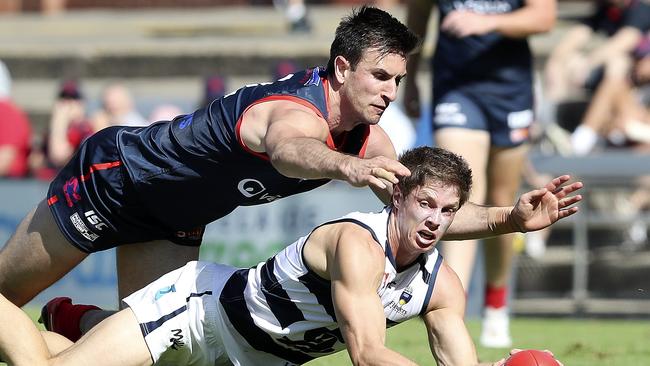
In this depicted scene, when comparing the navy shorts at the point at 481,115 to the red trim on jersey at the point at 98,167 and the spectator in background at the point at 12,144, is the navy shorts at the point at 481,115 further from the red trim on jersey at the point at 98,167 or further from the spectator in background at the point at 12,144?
the spectator in background at the point at 12,144

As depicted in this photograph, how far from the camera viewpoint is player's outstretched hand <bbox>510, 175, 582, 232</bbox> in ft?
16.5

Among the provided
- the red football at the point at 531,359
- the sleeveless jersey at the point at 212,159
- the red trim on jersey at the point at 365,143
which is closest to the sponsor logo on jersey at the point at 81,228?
the sleeveless jersey at the point at 212,159

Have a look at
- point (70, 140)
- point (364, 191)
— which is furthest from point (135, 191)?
point (70, 140)

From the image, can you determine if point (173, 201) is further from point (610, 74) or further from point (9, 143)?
point (610, 74)

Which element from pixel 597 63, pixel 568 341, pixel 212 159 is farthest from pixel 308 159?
pixel 597 63

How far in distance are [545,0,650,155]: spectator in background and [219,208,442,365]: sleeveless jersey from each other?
6.97 metres

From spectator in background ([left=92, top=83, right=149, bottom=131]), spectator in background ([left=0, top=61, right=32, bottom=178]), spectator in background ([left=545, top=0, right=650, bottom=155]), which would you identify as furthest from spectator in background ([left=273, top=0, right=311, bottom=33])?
spectator in background ([left=0, top=61, right=32, bottom=178])

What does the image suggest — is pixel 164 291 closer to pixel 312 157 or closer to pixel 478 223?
pixel 312 157

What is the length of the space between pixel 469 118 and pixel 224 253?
355cm

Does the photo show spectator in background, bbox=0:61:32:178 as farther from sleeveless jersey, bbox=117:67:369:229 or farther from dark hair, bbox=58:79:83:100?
sleeveless jersey, bbox=117:67:369:229

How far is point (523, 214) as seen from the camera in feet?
16.8

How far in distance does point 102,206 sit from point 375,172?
6.53ft

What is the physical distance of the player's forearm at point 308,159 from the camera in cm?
448

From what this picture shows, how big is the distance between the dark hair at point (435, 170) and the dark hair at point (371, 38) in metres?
0.54
